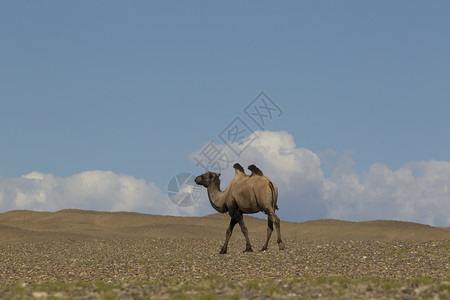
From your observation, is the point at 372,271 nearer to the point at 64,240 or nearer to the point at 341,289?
the point at 341,289

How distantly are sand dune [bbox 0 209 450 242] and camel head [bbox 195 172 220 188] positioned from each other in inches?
491

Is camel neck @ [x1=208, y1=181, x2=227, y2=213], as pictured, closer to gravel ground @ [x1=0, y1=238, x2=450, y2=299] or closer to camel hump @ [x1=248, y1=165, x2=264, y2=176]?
camel hump @ [x1=248, y1=165, x2=264, y2=176]

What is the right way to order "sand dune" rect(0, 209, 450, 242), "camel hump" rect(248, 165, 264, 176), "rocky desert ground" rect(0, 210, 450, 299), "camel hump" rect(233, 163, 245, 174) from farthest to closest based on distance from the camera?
"sand dune" rect(0, 209, 450, 242)
"camel hump" rect(233, 163, 245, 174)
"camel hump" rect(248, 165, 264, 176)
"rocky desert ground" rect(0, 210, 450, 299)

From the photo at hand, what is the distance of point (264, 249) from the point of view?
26016 millimetres

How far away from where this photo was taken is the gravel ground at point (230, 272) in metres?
13.7

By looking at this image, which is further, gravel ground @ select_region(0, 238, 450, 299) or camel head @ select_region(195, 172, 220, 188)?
camel head @ select_region(195, 172, 220, 188)

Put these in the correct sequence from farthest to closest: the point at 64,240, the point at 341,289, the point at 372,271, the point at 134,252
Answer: the point at 64,240 < the point at 134,252 < the point at 372,271 < the point at 341,289

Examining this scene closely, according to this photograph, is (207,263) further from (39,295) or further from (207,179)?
(39,295)

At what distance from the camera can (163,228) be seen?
45.6 m

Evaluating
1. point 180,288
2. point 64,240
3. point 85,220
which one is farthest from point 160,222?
point 180,288

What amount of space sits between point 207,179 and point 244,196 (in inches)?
97.3

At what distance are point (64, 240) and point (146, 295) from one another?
25.2m

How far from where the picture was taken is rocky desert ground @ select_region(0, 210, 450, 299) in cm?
1396

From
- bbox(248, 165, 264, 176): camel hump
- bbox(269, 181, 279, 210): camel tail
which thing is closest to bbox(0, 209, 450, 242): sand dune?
bbox(248, 165, 264, 176): camel hump
